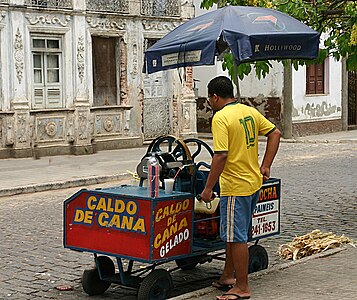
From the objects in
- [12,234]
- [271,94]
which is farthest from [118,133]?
[12,234]

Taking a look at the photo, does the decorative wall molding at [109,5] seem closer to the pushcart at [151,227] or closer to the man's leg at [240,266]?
the pushcart at [151,227]

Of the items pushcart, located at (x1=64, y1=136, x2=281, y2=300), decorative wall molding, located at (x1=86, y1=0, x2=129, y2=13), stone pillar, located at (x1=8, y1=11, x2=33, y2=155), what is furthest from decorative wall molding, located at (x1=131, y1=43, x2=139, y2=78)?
pushcart, located at (x1=64, y1=136, x2=281, y2=300)

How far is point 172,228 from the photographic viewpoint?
682 centimetres

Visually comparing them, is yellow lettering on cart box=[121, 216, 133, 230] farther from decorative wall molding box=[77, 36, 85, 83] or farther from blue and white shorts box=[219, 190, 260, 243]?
decorative wall molding box=[77, 36, 85, 83]

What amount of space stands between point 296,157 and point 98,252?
553 inches

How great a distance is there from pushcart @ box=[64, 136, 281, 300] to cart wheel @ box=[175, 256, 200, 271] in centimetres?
1

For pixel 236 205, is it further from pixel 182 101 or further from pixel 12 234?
pixel 182 101

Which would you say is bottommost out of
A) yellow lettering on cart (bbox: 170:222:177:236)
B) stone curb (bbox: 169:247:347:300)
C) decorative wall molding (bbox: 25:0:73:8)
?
stone curb (bbox: 169:247:347:300)

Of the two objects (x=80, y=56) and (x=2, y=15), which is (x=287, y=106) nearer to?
(x=80, y=56)

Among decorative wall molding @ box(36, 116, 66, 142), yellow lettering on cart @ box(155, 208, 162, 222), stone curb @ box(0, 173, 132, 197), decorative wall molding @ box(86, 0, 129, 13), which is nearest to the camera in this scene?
yellow lettering on cart @ box(155, 208, 162, 222)

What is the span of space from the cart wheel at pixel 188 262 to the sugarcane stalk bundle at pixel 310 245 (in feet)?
3.73

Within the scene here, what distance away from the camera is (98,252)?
7.00 meters

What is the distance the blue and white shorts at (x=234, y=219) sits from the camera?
6.73m

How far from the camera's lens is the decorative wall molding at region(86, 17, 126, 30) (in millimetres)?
21125
